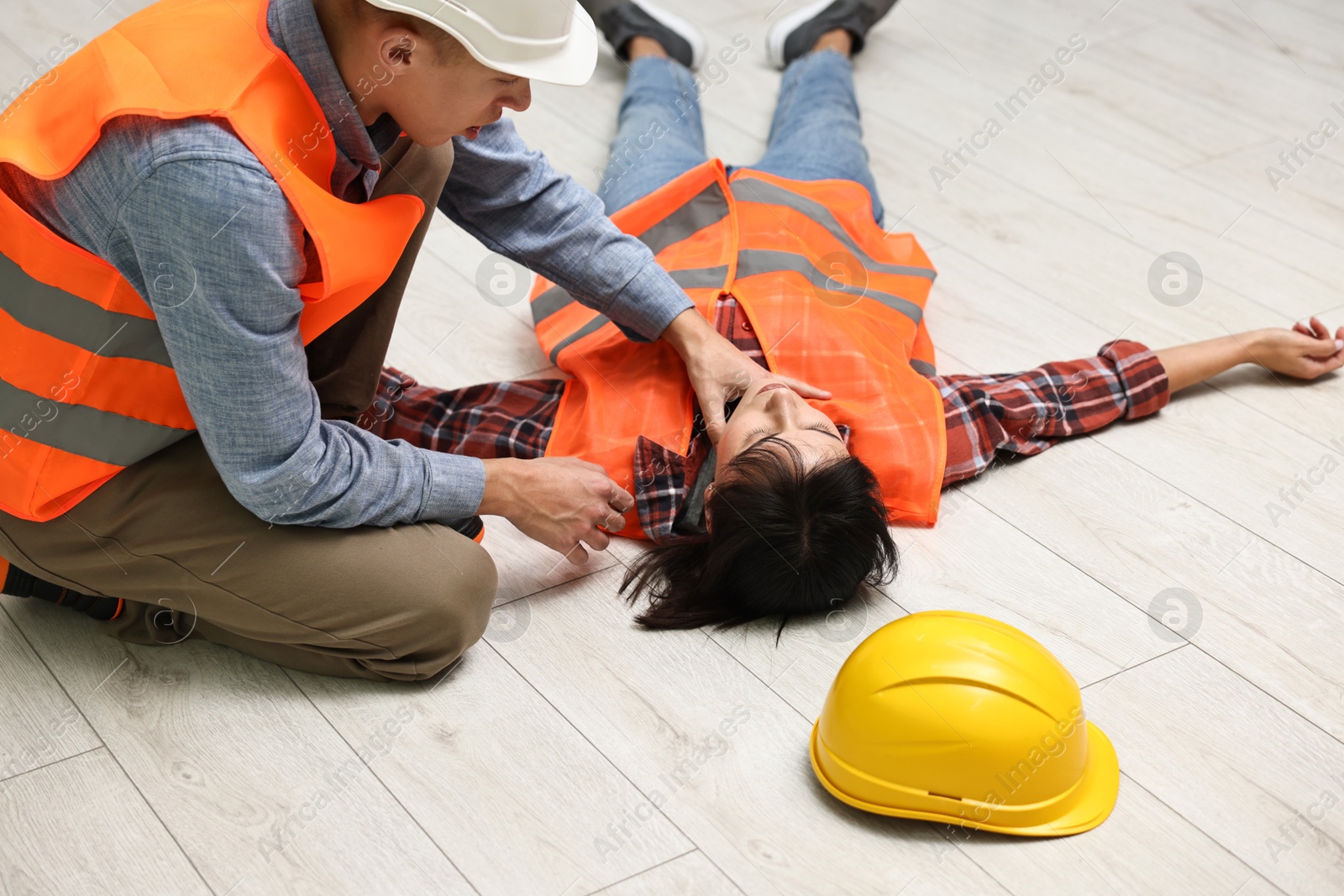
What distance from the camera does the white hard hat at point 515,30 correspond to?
0.98 m

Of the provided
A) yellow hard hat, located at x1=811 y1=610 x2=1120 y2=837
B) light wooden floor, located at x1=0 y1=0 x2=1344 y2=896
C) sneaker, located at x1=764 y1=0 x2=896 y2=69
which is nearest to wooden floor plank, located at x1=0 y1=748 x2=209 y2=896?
light wooden floor, located at x1=0 y1=0 x2=1344 y2=896

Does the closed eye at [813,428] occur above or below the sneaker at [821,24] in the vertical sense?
below

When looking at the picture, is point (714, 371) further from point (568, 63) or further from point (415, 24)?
point (415, 24)

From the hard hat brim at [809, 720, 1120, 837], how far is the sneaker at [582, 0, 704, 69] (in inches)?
70.9

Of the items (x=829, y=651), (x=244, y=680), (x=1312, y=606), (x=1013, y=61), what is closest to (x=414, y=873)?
(x=244, y=680)

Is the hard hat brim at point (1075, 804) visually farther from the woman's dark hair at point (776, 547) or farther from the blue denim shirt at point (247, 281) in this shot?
the blue denim shirt at point (247, 281)

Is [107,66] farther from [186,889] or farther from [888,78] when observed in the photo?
[888,78]

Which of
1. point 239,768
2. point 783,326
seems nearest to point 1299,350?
point 783,326

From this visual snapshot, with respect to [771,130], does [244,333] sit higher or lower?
higher

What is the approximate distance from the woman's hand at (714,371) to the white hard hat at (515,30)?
0.51m

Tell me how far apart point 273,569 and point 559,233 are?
1.93ft

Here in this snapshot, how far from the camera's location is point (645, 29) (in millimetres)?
2588

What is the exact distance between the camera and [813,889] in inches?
44.0

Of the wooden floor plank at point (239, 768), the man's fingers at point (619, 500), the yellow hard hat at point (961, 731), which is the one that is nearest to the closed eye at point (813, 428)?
the man's fingers at point (619, 500)
